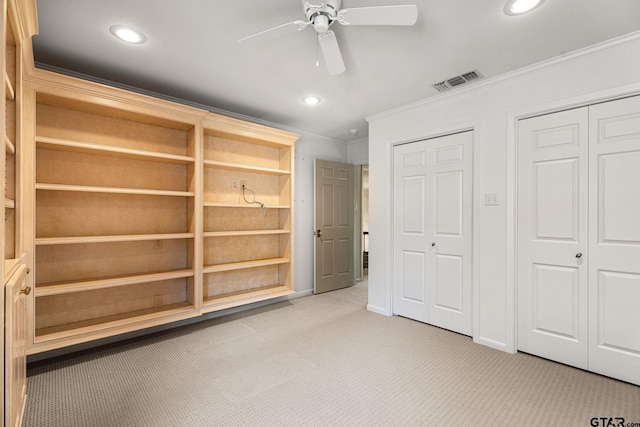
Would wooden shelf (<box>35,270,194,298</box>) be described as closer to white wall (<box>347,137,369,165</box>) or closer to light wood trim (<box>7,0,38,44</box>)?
light wood trim (<box>7,0,38,44</box>)

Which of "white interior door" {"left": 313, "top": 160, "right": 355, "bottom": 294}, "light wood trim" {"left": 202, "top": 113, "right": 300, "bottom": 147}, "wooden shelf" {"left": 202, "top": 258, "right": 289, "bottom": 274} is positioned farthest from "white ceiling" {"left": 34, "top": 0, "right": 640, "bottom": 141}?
"wooden shelf" {"left": 202, "top": 258, "right": 289, "bottom": 274}

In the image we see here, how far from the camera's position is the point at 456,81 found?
2900 mm

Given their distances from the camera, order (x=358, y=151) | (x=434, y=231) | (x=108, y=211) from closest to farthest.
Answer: (x=108, y=211) → (x=434, y=231) → (x=358, y=151)

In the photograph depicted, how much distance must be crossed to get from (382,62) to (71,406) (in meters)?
3.37

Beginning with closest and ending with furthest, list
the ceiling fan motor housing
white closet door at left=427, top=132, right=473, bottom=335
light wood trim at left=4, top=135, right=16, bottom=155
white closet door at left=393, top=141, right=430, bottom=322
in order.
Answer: light wood trim at left=4, top=135, right=16, bottom=155 → the ceiling fan motor housing → white closet door at left=427, top=132, right=473, bottom=335 → white closet door at left=393, top=141, right=430, bottom=322

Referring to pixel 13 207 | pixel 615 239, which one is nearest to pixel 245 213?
pixel 13 207

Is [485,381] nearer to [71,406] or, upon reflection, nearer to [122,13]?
[71,406]

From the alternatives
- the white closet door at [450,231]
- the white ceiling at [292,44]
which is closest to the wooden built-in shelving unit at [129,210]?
the white ceiling at [292,44]

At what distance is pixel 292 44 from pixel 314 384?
8.36ft

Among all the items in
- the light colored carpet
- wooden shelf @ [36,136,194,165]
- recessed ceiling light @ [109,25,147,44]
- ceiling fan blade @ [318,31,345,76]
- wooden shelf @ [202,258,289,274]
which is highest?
recessed ceiling light @ [109,25,147,44]

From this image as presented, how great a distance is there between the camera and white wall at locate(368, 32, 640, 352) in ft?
7.56

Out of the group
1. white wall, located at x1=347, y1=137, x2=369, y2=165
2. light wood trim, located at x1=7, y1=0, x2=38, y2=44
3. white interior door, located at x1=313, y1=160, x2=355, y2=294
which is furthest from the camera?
white wall, located at x1=347, y1=137, x2=369, y2=165

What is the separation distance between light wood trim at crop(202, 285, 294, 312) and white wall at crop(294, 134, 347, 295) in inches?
24.7

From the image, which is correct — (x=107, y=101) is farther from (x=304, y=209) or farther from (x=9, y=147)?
(x=304, y=209)
